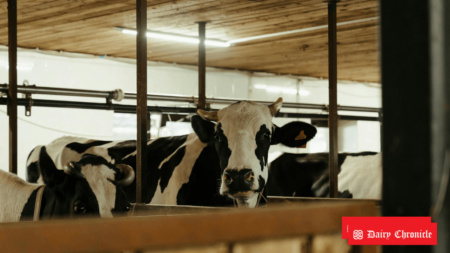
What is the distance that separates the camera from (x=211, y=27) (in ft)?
15.7

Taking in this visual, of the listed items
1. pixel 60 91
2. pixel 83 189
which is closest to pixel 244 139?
pixel 83 189

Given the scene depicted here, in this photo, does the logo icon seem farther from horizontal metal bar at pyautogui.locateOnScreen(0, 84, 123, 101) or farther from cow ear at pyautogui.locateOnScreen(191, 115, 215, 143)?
horizontal metal bar at pyautogui.locateOnScreen(0, 84, 123, 101)

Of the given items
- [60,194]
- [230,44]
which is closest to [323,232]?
[60,194]

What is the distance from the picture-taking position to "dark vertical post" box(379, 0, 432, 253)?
576 millimetres

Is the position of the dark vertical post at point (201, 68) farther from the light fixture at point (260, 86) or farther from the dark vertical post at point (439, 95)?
the dark vertical post at point (439, 95)

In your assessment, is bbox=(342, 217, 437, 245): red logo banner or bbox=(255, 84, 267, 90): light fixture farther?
bbox=(255, 84, 267, 90): light fixture

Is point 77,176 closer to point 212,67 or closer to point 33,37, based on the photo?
point 33,37

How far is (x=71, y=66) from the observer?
255 inches

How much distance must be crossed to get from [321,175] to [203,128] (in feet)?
6.09

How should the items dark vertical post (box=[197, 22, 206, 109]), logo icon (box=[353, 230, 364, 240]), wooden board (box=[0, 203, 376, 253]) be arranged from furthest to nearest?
dark vertical post (box=[197, 22, 206, 109])
logo icon (box=[353, 230, 364, 240])
wooden board (box=[0, 203, 376, 253])

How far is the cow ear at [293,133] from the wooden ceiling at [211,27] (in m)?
1.00

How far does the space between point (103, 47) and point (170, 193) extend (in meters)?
3.03

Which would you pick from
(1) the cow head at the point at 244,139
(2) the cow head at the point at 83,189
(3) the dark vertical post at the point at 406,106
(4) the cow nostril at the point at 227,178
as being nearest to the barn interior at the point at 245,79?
(3) the dark vertical post at the point at 406,106

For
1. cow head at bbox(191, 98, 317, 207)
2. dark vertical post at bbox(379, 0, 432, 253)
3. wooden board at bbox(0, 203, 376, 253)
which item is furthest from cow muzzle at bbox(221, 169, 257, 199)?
dark vertical post at bbox(379, 0, 432, 253)
